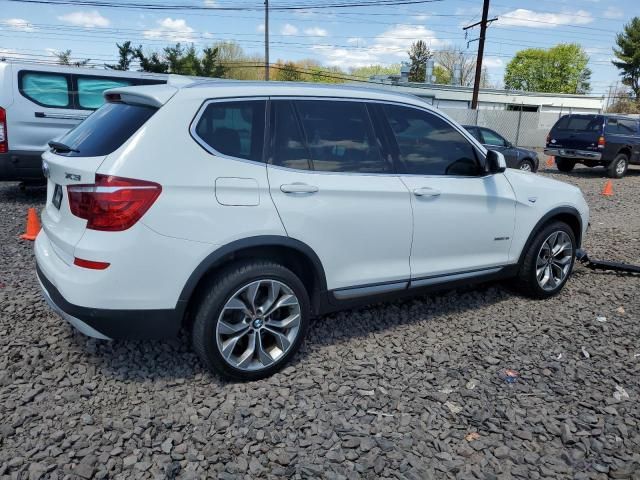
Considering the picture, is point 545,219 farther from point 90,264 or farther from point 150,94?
point 90,264

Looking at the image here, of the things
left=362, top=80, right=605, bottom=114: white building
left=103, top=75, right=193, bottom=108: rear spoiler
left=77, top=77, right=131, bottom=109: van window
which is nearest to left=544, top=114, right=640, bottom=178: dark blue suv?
left=77, top=77, right=131, bottom=109: van window

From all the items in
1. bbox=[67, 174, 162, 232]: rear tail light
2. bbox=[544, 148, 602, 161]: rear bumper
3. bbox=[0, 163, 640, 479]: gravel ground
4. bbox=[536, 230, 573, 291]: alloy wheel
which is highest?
bbox=[67, 174, 162, 232]: rear tail light

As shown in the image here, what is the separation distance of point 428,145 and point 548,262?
175cm

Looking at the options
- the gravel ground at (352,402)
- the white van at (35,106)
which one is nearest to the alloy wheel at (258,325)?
the gravel ground at (352,402)

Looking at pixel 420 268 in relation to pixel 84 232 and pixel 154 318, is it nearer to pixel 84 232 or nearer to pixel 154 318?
pixel 154 318

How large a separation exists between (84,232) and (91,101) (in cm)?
676

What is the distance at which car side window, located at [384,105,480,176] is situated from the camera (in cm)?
371

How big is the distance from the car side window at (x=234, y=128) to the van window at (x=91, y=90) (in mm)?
6405

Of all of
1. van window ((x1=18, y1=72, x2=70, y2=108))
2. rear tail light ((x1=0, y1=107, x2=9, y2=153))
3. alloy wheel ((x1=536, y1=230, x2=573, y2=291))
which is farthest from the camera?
van window ((x1=18, y1=72, x2=70, y2=108))

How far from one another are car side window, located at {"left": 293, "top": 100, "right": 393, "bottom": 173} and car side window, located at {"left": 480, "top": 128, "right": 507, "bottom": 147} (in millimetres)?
11868

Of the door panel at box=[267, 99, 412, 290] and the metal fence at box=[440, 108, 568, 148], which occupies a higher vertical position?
the door panel at box=[267, 99, 412, 290]

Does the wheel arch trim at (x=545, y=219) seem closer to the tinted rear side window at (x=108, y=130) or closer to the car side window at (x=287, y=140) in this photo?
the car side window at (x=287, y=140)

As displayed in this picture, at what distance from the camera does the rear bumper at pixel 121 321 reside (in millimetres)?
2771

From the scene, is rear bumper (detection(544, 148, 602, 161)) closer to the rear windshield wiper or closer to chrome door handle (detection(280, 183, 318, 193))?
chrome door handle (detection(280, 183, 318, 193))
